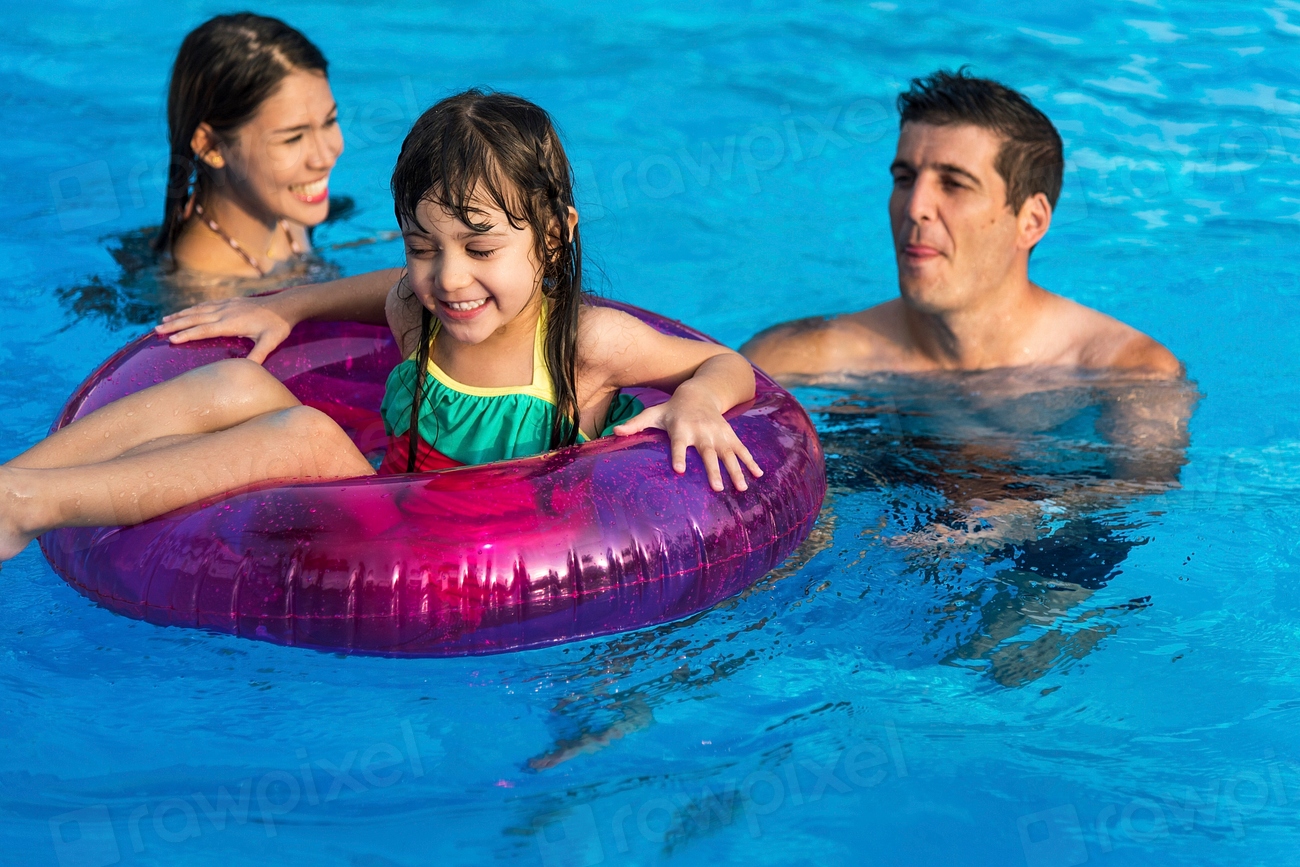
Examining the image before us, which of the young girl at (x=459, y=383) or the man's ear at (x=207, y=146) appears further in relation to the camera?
the man's ear at (x=207, y=146)

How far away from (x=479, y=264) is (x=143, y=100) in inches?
221

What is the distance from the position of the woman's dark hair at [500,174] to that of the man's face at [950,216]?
5.10 ft

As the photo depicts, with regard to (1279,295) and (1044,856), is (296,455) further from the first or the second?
(1279,295)

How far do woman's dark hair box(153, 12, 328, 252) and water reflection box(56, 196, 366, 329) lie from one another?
362 mm

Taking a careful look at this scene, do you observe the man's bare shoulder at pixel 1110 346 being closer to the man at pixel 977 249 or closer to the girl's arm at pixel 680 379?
the man at pixel 977 249

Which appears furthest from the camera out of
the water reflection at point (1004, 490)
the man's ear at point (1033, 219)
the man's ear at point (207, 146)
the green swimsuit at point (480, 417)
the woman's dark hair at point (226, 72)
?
the man's ear at point (207, 146)

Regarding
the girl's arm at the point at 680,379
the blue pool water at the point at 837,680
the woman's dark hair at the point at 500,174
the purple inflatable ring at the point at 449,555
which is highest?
the woman's dark hair at the point at 500,174

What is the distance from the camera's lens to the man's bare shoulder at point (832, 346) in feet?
15.8

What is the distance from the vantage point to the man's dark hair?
4.45m

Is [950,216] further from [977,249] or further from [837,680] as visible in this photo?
[837,680]

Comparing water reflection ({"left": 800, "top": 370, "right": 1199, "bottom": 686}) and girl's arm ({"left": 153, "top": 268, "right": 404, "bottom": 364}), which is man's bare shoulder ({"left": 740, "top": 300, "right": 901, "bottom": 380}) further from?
girl's arm ({"left": 153, "top": 268, "right": 404, "bottom": 364})

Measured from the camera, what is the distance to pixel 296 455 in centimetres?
315

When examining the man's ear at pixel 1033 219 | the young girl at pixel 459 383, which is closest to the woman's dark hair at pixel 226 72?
the young girl at pixel 459 383

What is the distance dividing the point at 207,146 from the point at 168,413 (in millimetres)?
2219
